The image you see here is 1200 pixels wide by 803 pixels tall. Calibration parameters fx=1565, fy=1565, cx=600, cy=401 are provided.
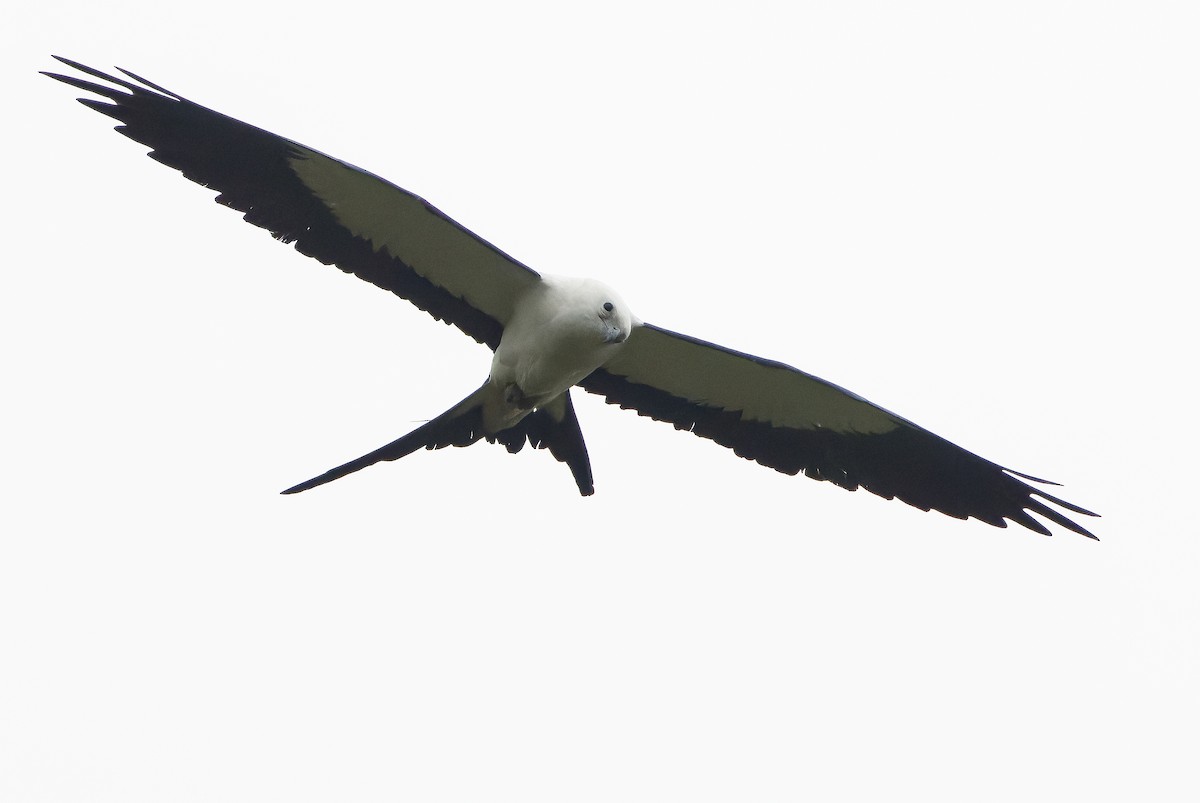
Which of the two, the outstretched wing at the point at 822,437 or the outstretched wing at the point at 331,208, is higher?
the outstretched wing at the point at 331,208

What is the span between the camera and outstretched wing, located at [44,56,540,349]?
8125mm

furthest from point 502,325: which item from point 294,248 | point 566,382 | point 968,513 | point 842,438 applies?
point 968,513

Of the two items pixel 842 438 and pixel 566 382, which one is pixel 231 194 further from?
pixel 842 438

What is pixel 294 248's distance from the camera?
28.0ft

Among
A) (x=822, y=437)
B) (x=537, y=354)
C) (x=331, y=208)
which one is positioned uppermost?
(x=331, y=208)

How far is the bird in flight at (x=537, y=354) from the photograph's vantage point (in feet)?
27.0

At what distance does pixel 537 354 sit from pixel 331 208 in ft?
4.51

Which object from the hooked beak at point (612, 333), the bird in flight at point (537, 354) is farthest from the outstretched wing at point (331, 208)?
the hooked beak at point (612, 333)

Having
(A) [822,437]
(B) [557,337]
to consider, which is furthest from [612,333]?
(A) [822,437]

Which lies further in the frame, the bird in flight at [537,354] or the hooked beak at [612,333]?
the hooked beak at [612,333]

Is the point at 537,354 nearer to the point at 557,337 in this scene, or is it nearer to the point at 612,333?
the point at 557,337

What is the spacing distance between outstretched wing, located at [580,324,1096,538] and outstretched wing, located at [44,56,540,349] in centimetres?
94

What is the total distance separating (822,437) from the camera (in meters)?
9.40

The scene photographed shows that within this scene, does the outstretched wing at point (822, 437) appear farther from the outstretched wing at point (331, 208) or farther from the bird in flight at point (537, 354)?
the outstretched wing at point (331, 208)
